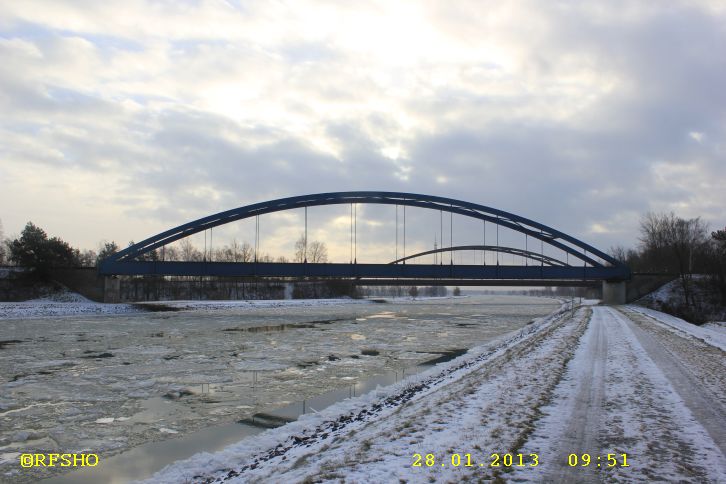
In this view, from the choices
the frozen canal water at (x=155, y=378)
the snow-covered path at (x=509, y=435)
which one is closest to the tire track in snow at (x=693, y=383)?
the snow-covered path at (x=509, y=435)

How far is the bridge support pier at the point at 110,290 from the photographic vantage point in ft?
208

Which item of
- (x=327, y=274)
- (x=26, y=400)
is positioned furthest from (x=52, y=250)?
(x=26, y=400)

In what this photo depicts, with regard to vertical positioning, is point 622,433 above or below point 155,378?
above

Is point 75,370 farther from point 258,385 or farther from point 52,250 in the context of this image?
point 52,250

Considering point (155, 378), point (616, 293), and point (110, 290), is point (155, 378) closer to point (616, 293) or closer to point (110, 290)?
point (110, 290)

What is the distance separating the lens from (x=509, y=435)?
791 centimetres

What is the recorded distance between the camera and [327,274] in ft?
220

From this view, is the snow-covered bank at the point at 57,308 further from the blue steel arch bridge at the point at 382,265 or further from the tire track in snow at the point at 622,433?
the tire track in snow at the point at 622,433

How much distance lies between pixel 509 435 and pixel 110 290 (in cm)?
6731

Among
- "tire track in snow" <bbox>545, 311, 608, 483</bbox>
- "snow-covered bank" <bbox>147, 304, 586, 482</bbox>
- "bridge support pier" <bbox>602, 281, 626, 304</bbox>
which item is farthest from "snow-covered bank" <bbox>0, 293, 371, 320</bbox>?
"bridge support pier" <bbox>602, 281, 626, 304</bbox>

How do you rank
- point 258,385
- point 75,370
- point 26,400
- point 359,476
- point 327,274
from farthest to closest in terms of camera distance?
point 327,274 → point 75,370 → point 258,385 → point 26,400 → point 359,476

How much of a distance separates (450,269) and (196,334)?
4691 centimetres

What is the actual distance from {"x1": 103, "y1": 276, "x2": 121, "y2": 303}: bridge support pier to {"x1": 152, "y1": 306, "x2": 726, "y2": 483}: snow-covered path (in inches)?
2411

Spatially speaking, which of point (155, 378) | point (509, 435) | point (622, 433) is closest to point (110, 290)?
point (155, 378)
